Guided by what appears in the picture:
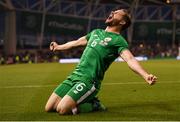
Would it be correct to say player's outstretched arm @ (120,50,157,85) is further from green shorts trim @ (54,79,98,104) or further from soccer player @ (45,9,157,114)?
green shorts trim @ (54,79,98,104)

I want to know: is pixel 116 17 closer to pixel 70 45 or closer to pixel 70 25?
pixel 70 45

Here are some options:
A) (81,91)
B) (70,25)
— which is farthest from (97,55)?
(70,25)

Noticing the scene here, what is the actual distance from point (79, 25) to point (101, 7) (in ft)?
16.6

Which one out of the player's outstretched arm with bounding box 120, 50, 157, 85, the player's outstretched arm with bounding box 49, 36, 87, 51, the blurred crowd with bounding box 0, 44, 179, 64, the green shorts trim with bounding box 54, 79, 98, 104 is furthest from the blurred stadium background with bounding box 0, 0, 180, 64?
the player's outstretched arm with bounding box 120, 50, 157, 85

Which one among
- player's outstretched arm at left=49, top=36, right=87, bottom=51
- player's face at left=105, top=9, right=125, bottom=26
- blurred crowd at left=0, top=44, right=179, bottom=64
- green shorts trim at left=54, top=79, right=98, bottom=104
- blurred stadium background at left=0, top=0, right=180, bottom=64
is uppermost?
player's face at left=105, top=9, right=125, bottom=26

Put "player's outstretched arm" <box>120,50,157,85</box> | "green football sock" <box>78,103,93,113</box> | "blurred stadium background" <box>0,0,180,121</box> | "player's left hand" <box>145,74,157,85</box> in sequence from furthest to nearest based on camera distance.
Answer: "blurred stadium background" <box>0,0,180,121</box>, "green football sock" <box>78,103,93,113</box>, "player's outstretched arm" <box>120,50,157,85</box>, "player's left hand" <box>145,74,157,85</box>

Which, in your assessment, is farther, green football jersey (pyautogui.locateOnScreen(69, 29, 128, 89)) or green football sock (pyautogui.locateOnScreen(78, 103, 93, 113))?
green football sock (pyautogui.locateOnScreen(78, 103, 93, 113))

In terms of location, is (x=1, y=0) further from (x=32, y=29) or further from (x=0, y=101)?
(x=0, y=101)

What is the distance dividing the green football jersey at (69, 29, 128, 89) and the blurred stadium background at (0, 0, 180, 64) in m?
41.8

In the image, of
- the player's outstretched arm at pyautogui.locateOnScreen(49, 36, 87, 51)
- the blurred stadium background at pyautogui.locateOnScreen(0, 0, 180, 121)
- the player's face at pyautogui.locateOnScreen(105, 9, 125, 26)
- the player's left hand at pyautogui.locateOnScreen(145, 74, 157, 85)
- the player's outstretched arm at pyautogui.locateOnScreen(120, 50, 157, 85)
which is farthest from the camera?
the blurred stadium background at pyautogui.locateOnScreen(0, 0, 180, 121)

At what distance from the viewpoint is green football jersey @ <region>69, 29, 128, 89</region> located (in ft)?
30.3

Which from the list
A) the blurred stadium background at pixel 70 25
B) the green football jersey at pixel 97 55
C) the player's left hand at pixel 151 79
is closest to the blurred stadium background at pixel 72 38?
the blurred stadium background at pixel 70 25

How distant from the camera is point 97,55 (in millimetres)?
9398

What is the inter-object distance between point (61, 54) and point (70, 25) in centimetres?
547
